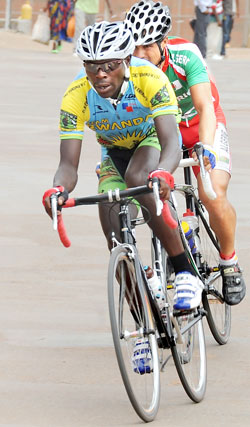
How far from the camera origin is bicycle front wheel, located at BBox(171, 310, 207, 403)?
5.74m

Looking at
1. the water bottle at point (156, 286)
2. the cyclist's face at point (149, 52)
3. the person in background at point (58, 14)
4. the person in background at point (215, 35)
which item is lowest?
the person in background at point (215, 35)

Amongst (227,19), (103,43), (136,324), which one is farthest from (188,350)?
(227,19)

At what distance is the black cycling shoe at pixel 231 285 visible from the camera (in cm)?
710

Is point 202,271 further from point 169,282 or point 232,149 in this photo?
point 232,149

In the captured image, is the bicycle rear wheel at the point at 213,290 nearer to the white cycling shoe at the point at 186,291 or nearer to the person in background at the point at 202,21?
the white cycling shoe at the point at 186,291

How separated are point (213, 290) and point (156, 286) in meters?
1.19

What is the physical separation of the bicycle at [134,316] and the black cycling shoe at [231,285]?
131 cm

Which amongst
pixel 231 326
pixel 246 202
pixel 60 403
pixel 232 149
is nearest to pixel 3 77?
pixel 232 149

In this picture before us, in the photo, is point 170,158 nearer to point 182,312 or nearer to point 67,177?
point 67,177

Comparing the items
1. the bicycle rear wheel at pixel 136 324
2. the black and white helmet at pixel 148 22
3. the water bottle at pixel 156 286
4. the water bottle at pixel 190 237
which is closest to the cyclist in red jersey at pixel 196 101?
the black and white helmet at pixel 148 22

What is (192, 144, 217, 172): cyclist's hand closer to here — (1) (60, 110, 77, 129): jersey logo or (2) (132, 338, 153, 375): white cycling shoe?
(1) (60, 110, 77, 129): jersey logo

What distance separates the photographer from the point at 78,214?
11.0 meters

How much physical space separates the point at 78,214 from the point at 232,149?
4.24 meters

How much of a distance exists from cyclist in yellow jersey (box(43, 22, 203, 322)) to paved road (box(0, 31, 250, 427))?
0.55 metres
